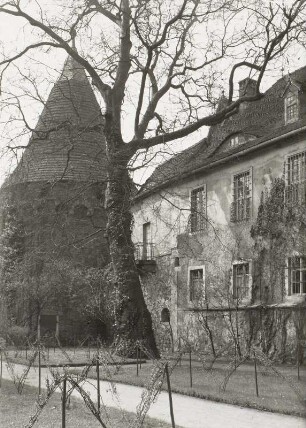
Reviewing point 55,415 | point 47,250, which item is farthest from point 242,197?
point 55,415

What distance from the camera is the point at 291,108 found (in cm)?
1894

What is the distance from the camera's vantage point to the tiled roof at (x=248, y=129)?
738 inches

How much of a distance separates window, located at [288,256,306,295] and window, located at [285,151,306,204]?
64.5 inches

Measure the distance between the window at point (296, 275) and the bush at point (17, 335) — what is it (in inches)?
490

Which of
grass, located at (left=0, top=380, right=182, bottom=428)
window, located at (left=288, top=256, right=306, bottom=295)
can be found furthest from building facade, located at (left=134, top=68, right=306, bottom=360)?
grass, located at (left=0, top=380, right=182, bottom=428)

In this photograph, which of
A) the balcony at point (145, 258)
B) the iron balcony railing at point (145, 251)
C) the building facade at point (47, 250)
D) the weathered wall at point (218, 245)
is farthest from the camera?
the building facade at point (47, 250)

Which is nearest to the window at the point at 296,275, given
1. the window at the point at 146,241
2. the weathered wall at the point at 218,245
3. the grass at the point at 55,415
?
the weathered wall at the point at 218,245

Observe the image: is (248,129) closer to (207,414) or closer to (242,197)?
(242,197)

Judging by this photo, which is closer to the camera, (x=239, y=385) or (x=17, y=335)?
(x=239, y=385)

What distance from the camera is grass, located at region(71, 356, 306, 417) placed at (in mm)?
8577

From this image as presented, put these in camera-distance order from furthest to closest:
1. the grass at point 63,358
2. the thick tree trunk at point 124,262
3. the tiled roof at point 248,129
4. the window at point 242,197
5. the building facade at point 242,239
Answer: the window at point 242,197 < the tiled roof at point 248,129 < the building facade at point 242,239 < the thick tree trunk at point 124,262 < the grass at point 63,358

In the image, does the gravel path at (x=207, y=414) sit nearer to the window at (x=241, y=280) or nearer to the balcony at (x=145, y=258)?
the window at (x=241, y=280)

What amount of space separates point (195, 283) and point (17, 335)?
28.4ft

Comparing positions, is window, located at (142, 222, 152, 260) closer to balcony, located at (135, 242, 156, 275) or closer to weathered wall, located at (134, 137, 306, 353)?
balcony, located at (135, 242, 156, 275)
